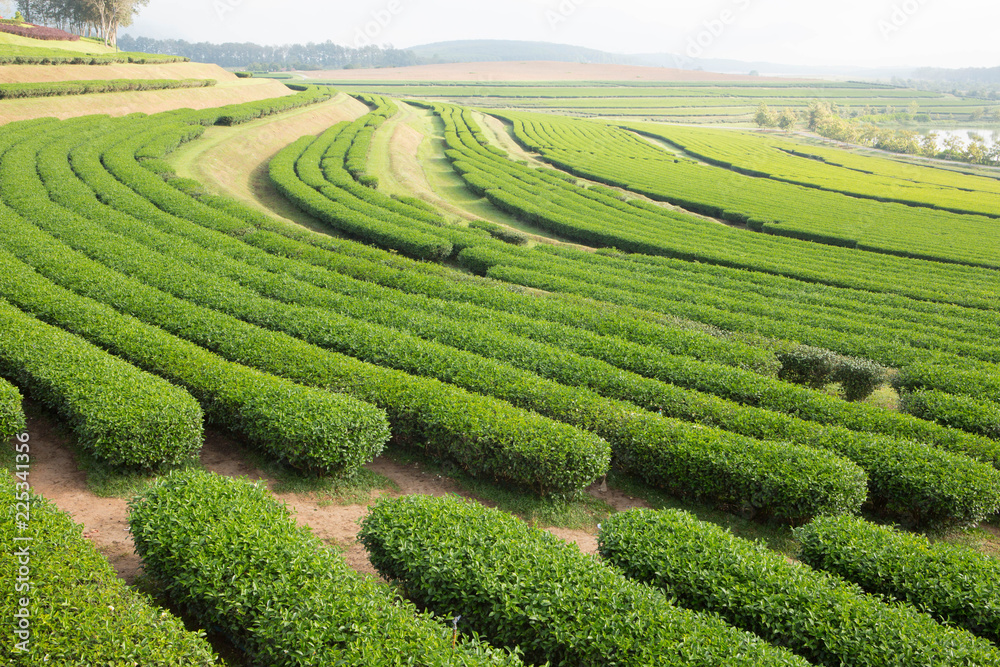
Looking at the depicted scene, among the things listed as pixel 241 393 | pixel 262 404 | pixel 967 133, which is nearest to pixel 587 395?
pixel 262 404

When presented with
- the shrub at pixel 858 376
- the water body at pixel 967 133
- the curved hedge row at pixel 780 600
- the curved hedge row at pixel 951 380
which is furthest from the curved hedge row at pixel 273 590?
the water body at pixel 967 133

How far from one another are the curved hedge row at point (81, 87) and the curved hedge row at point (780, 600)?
4501cm

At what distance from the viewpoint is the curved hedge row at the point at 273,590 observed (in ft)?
19.5

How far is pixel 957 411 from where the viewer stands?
1351cm

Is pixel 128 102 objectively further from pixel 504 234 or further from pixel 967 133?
pixel 967 133

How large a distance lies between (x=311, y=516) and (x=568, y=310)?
10.4 m

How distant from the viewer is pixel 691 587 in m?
7.52

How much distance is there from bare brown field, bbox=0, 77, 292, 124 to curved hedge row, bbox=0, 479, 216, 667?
38414 millimetres

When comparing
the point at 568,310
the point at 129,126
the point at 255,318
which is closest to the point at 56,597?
the point at 255,318

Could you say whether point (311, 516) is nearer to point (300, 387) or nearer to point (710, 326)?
point (300, 387)

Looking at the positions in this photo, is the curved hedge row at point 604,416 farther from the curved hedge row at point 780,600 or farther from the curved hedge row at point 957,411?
the curved hedge row at point 957,411

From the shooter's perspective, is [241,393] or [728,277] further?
[728,277]

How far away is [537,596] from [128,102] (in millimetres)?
50893

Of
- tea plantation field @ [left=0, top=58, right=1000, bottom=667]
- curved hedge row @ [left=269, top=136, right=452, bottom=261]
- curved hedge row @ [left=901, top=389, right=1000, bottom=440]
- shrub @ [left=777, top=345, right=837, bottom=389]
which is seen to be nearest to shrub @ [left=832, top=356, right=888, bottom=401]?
tea plantation field @ [left=0, top=58, right=1000, bottom=667]
